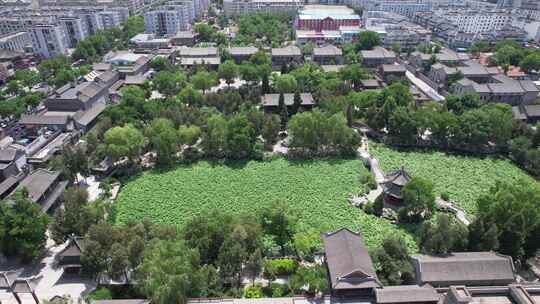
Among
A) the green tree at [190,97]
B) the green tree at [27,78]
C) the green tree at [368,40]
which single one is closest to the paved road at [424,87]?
the green tree at [368,40]

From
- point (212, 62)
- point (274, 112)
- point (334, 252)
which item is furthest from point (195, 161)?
point (212, 62)

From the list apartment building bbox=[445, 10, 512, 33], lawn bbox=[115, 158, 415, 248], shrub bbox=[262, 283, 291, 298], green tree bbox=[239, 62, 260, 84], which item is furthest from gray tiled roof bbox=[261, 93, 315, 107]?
apartment building bbox=[445, 10, 512, 33]

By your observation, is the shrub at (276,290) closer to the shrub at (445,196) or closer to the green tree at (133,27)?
the shrub at (445,196)

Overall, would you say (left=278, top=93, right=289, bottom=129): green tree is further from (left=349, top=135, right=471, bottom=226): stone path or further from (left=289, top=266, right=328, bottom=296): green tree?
(left=289, top=266, right=328, bottom=296): green tree

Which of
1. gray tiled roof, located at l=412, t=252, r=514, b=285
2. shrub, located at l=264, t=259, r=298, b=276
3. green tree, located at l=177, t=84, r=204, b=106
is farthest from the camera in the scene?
green tree, located at l=177, t=84, r=204, b=106

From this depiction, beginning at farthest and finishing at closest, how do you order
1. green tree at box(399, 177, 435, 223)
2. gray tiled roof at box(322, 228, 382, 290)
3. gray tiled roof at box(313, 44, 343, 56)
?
gray tiled roof at box(313, 44, 343, 56) < green tree at box(399, 177, 435, 223) < gray tiled roof at box(322, 228, 382, 290)

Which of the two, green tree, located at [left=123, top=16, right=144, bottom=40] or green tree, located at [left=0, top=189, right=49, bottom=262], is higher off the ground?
green tree, located at [left=123, top=16, right=144, bottom=40]
